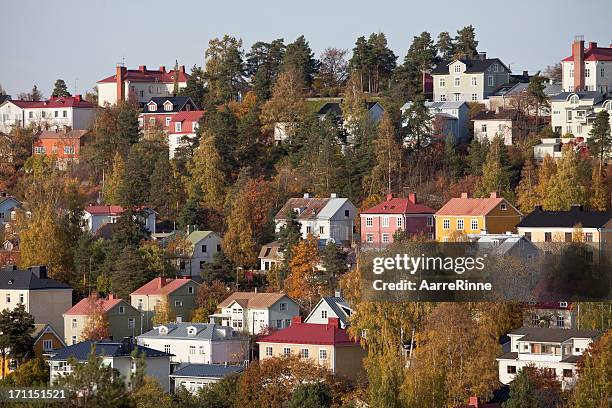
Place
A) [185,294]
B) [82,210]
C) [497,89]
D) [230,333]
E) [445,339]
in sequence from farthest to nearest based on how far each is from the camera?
[497,89] → [82,210] → [185,294] → [230,333] → [445,339]

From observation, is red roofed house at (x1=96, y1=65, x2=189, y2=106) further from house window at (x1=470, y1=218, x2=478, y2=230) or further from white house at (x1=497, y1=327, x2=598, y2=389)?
white house at (x1=497, y1=327, x2=598, y2=389)

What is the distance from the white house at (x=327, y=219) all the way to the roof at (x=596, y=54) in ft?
37.1

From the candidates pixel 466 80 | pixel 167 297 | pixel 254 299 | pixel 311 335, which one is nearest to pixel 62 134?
pixel 466 80

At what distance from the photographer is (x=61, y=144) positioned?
209 feet

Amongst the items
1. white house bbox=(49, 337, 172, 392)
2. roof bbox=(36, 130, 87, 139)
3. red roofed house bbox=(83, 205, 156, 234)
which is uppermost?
roof bbox=(36, 130, 87, 139)

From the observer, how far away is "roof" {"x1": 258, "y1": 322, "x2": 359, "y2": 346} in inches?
1544

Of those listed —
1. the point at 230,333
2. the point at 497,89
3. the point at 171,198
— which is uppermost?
the point at 497,89

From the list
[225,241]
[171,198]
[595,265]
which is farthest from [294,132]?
[595,265]

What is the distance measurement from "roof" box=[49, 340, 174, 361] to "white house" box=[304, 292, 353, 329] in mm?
3516

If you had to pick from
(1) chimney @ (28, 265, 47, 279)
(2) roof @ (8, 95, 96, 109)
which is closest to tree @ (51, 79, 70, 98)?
(2) roof @ (8, 95, 96, 109)

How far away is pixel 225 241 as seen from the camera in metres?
48.8

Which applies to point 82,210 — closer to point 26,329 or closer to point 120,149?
point 120,149

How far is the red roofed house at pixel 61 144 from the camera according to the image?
63219 mm

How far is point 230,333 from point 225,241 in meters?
6.52
